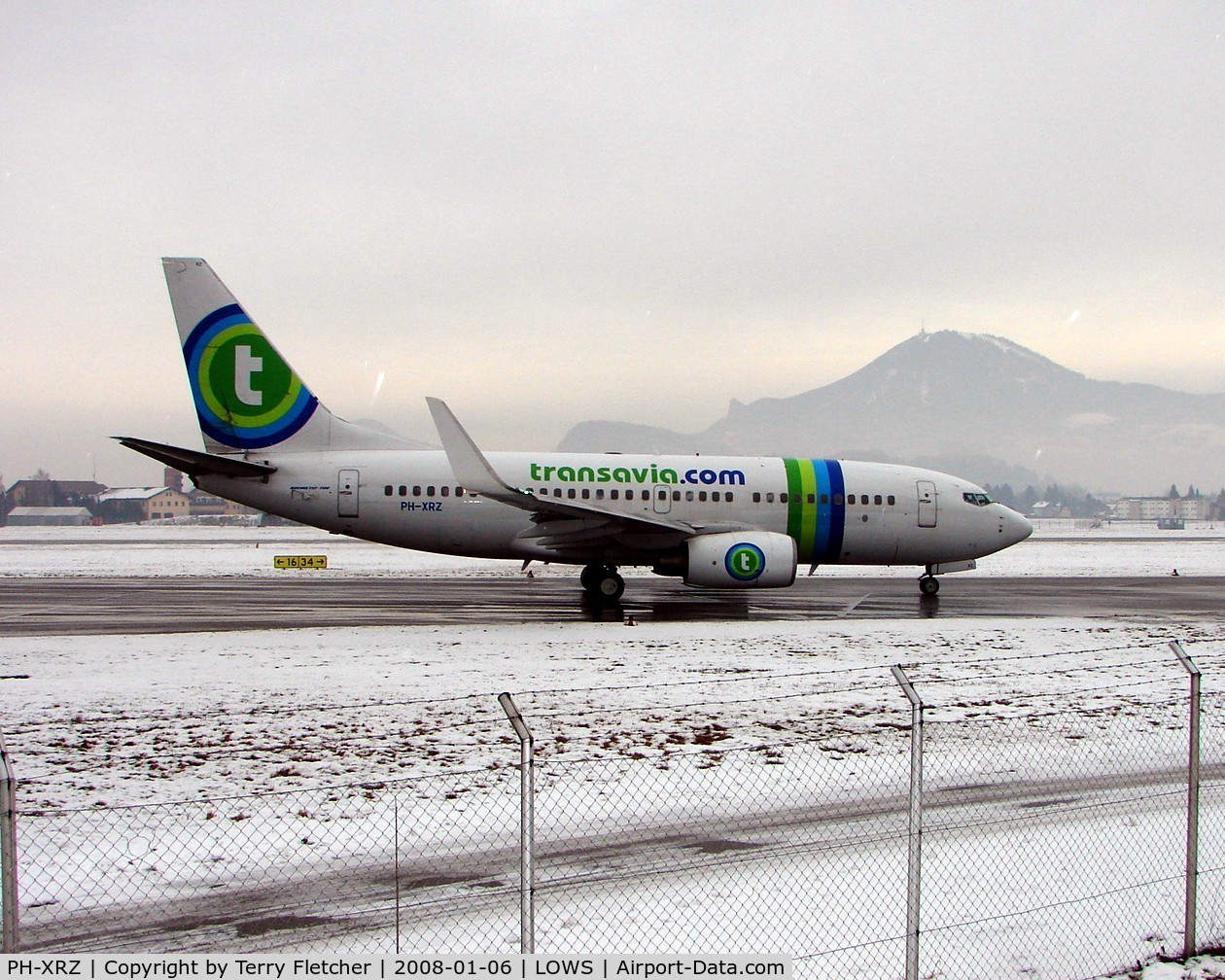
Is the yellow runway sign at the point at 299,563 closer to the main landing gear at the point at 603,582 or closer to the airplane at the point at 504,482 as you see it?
the airplane at the point at 504,482

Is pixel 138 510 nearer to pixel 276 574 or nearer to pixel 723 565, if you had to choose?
pixel 276 574

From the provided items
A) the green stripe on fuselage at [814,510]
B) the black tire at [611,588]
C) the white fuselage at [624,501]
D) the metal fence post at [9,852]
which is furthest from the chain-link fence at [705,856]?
the green stripe on fuselage at [814,510]

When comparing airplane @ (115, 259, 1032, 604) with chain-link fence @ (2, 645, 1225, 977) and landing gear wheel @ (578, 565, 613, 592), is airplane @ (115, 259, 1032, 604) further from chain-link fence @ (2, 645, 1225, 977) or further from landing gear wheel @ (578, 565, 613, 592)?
chain-link fence @ (2, 645, 1225, 977)

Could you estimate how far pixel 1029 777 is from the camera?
9.94 meters

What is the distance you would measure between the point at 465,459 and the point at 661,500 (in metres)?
5.51

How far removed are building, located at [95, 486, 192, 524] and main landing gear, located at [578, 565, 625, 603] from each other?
470 ft

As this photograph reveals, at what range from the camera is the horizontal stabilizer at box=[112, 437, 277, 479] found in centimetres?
2295

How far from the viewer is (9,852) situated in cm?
439

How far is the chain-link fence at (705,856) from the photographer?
246 inches

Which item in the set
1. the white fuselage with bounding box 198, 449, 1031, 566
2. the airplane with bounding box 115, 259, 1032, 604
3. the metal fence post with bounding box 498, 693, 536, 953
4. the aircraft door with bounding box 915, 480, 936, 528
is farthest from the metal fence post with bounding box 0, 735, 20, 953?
the aircraft door with bounding box 915, 480, 936, 528

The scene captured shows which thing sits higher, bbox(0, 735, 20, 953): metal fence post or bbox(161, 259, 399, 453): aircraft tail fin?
bbox(161, 259, 399, 453): aircraft tail fin

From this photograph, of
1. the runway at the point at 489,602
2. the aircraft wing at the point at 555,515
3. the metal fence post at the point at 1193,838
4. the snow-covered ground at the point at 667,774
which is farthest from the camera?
the aircraft wing at the point at 555,515

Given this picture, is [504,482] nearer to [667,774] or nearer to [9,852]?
[667,774]

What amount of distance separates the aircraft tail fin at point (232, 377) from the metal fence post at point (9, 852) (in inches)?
849
